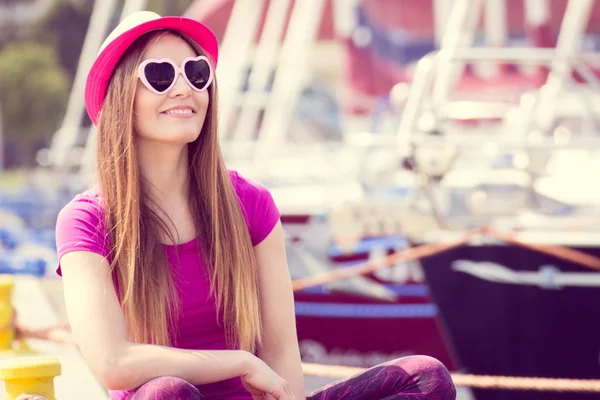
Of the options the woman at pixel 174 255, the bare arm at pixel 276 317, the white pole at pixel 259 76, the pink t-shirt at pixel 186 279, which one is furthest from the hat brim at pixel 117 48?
the white pole at pixel 259 76

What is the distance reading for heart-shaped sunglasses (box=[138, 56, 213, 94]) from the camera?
2406 mm

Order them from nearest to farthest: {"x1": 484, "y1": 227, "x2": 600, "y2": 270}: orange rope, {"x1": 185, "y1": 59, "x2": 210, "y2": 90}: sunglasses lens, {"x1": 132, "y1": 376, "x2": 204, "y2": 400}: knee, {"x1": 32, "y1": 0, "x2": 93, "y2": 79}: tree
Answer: {"x1": 132, "y1": 376, "x2": 204, "y2": 400}: knee → {"x1": 185, "y1": 59, "x2": 210, "y2": 90}: sunglasses lens → {"x1": 484, "y1": 227, "x2": 600, "y2": 270}: orange rope → {"x1": 32, "y1": 0, "x2": 93, "y2": 79}: tree

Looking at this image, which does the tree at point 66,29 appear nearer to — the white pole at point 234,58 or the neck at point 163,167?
the white pole at point 234,58

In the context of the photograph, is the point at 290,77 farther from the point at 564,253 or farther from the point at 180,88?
the point at 180,88

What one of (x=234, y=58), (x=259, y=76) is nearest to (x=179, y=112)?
(x=234, y=58)

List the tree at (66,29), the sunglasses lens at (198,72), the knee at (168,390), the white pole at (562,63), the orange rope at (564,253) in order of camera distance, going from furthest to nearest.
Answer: the tree at (66,29) < the white pole at (562,63) < the orange rope at (564,253) < the sunglasses lens at (198,72) < the knee at (168,390)

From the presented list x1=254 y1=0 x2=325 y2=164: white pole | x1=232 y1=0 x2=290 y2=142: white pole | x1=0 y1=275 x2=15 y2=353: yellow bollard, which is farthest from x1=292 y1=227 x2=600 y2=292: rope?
x1=232 y1=0 x2=290 y2=142: white pole

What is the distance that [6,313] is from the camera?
161 inches

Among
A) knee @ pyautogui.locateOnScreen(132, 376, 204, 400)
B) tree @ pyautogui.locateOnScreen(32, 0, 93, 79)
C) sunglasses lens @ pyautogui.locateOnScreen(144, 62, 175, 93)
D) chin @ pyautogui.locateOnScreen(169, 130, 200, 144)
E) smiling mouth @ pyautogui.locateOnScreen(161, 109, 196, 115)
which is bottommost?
knee @ pyautogui.locateOnScreen(132, 376, 204, 400)

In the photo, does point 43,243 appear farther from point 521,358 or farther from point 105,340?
point 105,340

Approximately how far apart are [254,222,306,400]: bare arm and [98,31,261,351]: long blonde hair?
0.04m

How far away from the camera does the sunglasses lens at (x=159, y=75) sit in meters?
2.41

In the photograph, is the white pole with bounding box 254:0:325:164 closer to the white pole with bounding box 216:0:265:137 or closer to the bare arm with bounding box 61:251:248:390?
the white pole with bounding box 216:0:265:137

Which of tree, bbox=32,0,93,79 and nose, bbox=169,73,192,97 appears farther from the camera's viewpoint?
tree, bbox=32,0,93,79
